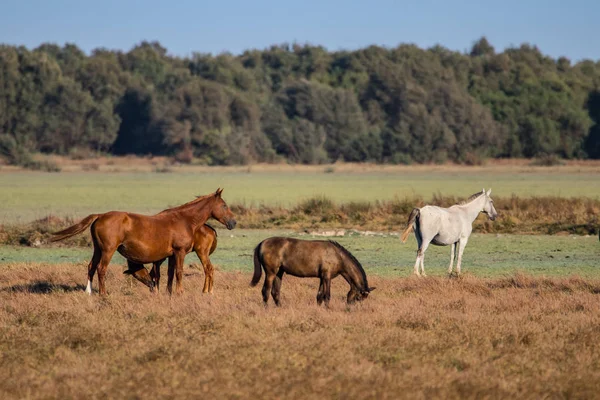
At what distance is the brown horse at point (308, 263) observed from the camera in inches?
532

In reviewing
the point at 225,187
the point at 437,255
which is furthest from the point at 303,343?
the point at 225,187

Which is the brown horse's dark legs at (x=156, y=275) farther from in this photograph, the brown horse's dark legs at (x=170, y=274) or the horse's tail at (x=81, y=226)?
the horse's tail at (x=81, y=226)

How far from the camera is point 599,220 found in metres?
28.2

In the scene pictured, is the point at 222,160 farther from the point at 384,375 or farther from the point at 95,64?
the point at 384,375

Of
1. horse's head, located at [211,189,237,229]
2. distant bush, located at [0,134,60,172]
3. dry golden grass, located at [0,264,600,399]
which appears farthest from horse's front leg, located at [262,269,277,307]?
distant bush, located at [0,134,60,172]

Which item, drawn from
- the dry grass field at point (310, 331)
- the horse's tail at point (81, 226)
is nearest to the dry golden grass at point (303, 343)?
the dry grass field at point (310, 331)

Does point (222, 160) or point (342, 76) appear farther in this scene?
point (342, 76)

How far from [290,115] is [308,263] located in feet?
277

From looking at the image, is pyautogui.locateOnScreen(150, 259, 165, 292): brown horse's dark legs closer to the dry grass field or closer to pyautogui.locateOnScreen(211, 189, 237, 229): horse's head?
the dry grass field

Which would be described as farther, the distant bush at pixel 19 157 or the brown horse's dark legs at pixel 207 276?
the distant bush at pixel 19 157

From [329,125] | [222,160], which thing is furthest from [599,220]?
[329,125]

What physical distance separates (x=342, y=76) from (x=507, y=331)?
102 meters

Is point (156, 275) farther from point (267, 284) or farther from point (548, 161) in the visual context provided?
point (548, 161)

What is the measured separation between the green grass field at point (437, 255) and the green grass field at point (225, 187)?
341 inches
